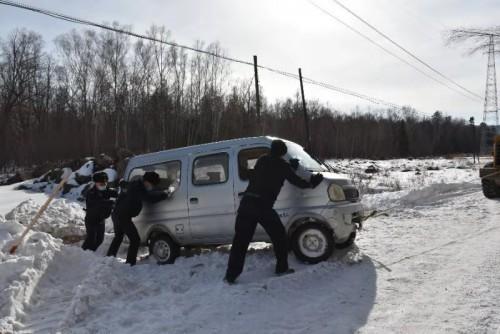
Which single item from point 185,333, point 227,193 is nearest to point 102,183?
point 227,193

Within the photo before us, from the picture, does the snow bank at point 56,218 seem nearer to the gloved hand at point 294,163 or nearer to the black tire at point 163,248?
the black tire at point 163,248

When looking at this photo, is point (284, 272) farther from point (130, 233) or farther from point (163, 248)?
point (130, 233)

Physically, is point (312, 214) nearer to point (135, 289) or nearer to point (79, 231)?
point (135, 289)

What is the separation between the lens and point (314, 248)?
6.66m

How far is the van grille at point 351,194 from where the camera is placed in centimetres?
689

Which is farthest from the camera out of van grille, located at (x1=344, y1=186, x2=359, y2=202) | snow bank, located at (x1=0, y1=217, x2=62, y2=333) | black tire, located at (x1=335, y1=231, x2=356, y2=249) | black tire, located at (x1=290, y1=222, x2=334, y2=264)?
black tire, located at (x1=335, y1=231, x2=356, y2=249)

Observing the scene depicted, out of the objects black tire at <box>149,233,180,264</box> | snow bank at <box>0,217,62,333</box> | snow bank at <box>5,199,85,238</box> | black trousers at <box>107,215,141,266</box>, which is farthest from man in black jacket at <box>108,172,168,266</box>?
snow bank at <box>5,199,85,238</box>

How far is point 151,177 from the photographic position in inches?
312

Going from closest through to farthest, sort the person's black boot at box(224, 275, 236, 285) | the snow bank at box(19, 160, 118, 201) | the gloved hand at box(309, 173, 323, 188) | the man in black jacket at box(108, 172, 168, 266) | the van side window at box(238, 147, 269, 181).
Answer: the person's black boot at box(224, 275, 236, 285) → the gloved hand at box(309, 173, 323, 188) → the van side window at box(238, 147, 269, 181) → the man in black jacket at box(108, 172, 168, 266) → the snow bank at box(19, 160, 118, 201)

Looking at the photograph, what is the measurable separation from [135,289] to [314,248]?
2565 mm

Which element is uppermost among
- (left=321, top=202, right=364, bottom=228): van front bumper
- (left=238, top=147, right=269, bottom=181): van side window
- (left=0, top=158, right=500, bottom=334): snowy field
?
(left=238, top=147, right=269, bottom=181): van side window

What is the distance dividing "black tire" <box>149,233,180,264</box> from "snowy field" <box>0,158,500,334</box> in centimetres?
49

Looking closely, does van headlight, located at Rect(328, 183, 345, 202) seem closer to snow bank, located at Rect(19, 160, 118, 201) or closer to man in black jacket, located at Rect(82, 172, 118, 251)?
man in black jacket, located at Rect(82, 172, 118, 251)

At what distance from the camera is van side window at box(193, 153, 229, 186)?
739cm
